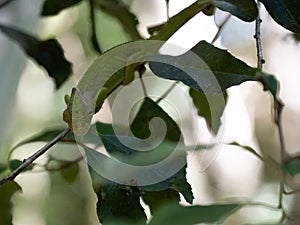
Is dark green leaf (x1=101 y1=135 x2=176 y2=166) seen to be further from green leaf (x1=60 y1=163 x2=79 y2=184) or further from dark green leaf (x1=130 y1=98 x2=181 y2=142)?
green leaf (x1=60 y1=163 x2=79 y2=184)

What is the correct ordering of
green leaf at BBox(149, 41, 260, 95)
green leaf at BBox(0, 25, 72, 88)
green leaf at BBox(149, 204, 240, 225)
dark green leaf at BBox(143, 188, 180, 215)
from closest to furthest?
1. green leaf at BBox(149, 204, 240, 225)
2. green leaf at BBox(149, 41, 260, 95)
3. dark green leaf at BBox(143, 188, 180, 215)
4. green leaf at BBox(0, 25, 72, 88)

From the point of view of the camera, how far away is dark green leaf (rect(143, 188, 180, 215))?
501mm

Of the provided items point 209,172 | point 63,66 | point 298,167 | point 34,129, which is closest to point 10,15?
point 63,66

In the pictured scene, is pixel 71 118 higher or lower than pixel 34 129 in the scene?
higher

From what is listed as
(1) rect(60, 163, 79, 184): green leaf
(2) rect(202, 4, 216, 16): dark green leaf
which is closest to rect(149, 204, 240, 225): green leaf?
(2) rect(202, 4, 216, 16): dark green leaf

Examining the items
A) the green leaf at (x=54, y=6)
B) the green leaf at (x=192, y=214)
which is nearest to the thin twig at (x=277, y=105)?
the green leaf at (x=192, y=214)

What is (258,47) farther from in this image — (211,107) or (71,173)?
(71,173)

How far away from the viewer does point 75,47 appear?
1421mm

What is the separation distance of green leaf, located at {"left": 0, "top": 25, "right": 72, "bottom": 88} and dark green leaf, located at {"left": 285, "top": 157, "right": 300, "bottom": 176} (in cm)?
26

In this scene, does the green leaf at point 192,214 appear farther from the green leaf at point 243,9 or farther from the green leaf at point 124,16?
the green leaf at point 124,16

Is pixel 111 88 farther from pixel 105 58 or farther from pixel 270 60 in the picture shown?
pixel 270 60

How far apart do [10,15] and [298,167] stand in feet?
1.70

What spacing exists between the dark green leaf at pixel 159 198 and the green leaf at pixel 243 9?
0.15 metres

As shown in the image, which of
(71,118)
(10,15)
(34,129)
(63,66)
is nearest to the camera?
(71,118)
